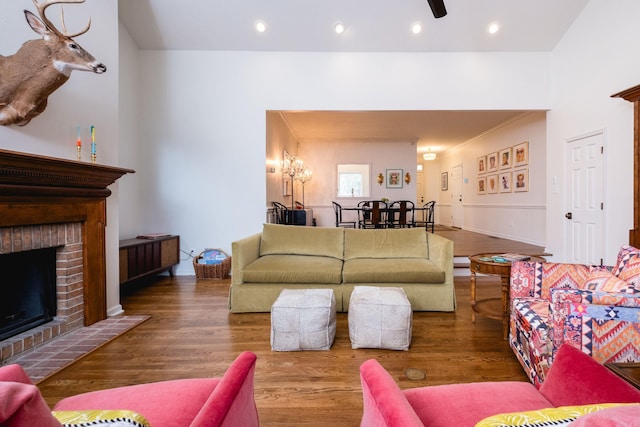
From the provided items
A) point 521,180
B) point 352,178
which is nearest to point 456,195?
point 521,180

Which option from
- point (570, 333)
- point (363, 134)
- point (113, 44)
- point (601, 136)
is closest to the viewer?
point (570, 333)

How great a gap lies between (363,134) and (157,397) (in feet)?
25.2

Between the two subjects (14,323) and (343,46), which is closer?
(14,323)

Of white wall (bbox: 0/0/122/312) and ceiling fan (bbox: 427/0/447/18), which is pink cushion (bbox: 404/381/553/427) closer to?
white wall (bbox: 0/0/122/312)

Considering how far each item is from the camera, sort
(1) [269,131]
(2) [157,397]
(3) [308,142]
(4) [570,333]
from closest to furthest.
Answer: (2) [157,397] → (4) [570,333] → (1) [269,131] → (3) [308,142]

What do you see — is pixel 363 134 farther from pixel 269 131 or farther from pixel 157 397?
pixel 157 397

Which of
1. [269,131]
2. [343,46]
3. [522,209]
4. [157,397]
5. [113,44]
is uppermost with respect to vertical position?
[343,46]

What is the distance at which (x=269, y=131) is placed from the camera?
4.92 m

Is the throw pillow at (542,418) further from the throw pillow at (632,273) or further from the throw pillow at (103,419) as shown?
the throw pillow at (632,273)

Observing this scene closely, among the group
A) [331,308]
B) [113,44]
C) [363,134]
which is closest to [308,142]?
[363,134]

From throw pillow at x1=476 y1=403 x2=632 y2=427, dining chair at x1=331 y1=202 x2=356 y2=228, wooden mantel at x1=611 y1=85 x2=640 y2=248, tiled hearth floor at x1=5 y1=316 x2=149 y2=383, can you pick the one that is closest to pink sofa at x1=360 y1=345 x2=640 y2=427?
throw pillow at x1=476 y1=403 x2=632 y2=427

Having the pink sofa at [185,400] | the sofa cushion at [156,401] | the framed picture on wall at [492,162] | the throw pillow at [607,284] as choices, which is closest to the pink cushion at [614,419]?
the pink sofa at [185,400]

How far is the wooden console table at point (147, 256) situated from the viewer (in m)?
3.44

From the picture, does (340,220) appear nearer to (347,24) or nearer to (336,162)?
(336,162)
